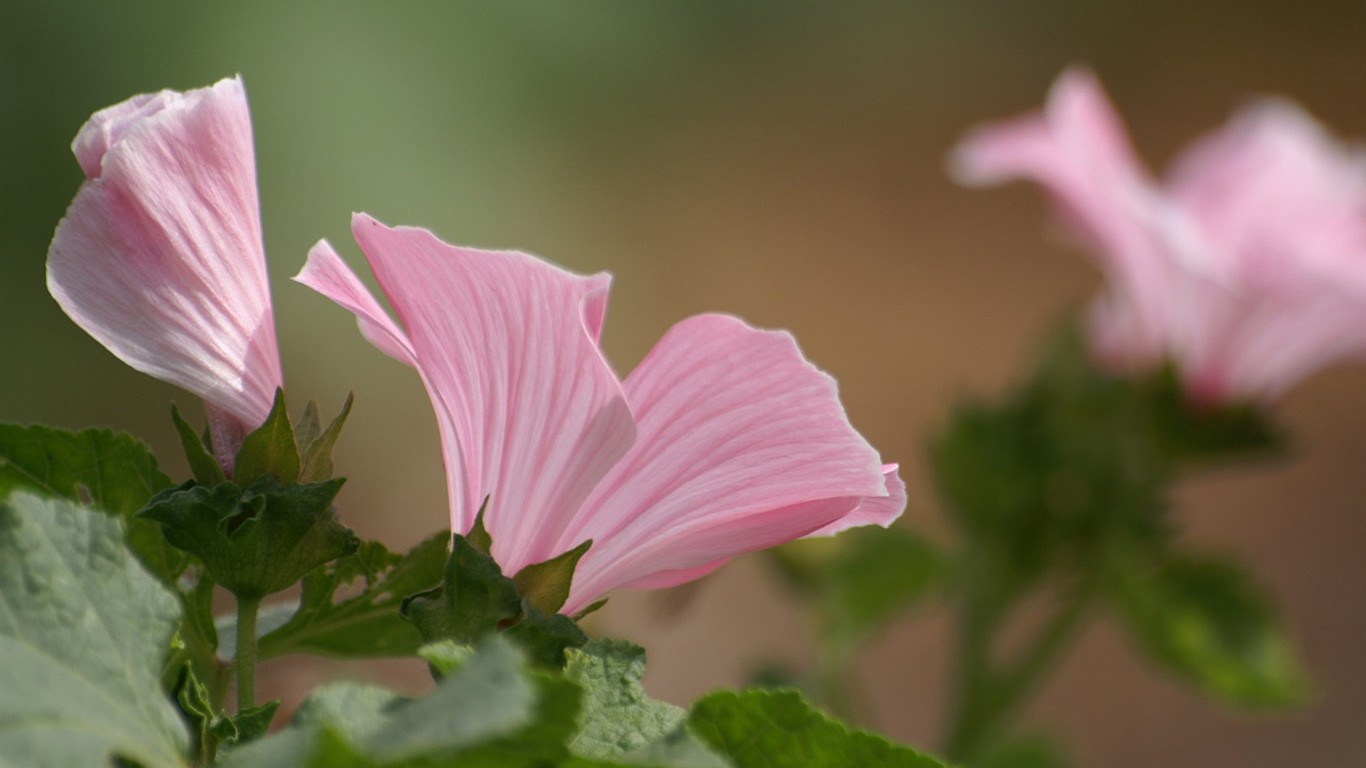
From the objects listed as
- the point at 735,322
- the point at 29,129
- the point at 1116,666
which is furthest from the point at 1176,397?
the point at 29,129

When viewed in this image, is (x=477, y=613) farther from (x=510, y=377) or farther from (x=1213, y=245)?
(x=1213, y=245)

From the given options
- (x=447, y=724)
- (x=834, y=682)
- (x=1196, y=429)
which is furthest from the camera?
(x=1196, y=429)

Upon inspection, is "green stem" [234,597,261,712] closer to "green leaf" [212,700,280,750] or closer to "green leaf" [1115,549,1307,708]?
"green leaf" [212,700,280,750]

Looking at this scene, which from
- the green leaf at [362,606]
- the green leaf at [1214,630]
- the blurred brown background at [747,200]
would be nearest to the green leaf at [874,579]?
the green leaf at [1214,630]

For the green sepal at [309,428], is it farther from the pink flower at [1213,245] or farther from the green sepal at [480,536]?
the pink flower at [1213,245]

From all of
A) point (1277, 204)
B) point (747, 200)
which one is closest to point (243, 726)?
point (1277, 204)

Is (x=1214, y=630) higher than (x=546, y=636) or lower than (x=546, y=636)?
higher

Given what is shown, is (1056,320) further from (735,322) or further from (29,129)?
(29,129)
